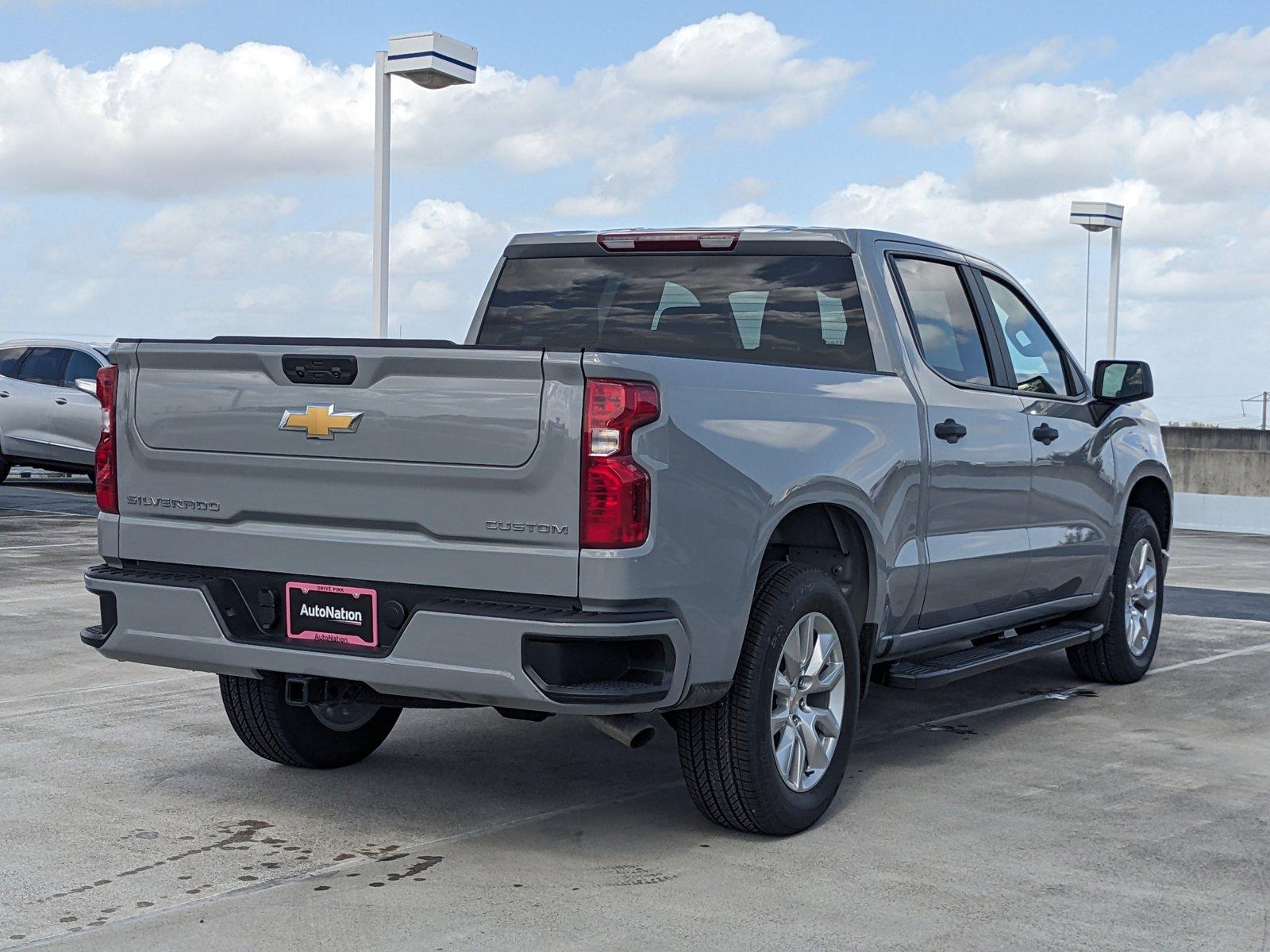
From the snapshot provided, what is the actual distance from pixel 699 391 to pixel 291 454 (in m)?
1.24

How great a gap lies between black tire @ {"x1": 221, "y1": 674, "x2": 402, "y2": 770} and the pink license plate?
924 mm

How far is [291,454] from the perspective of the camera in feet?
16.1

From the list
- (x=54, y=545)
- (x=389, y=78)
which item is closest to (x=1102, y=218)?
(x=389, y=78)

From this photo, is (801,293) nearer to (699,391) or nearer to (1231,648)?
(699,391)

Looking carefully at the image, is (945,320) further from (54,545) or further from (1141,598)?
(54,545)

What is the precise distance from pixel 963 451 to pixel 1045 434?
0.88 m

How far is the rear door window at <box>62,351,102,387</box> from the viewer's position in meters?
19.0

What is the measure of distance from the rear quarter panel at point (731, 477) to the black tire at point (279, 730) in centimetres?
182

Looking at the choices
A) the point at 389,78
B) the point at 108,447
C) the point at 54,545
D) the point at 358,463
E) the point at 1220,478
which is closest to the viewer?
the point at 358,463

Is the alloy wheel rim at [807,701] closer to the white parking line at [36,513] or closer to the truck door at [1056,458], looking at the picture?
the truck door at [1056,458]

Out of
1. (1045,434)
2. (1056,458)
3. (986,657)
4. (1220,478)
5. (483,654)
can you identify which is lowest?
(1220,478)

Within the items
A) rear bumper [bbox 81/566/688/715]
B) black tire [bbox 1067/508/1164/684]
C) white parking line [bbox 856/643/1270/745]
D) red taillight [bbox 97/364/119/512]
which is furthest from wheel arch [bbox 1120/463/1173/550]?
red taillight [bbox 97/364/119/512]

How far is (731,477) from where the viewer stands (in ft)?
15.8

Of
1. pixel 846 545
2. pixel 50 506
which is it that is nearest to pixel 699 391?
pixel 846 545
